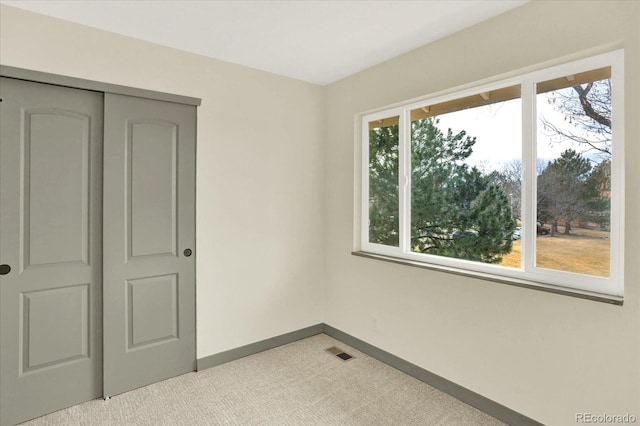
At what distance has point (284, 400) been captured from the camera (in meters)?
2.43

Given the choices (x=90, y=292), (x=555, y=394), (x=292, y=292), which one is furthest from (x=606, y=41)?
(x=90, y=292)

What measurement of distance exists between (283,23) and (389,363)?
2.77 m

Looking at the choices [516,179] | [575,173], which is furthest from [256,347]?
[575,173]

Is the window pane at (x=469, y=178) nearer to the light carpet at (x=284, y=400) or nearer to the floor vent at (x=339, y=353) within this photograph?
the light carpet at (x=284, y=400)

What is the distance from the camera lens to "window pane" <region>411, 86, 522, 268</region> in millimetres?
2301

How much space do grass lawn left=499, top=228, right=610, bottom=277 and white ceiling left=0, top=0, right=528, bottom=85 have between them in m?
1.44

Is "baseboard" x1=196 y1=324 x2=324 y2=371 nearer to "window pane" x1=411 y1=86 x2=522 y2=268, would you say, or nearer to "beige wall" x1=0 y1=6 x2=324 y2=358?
"beige wall" x1=0 y1=6 x2=324 y2=358

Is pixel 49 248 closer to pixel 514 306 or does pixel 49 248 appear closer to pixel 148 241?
pixel 148 241

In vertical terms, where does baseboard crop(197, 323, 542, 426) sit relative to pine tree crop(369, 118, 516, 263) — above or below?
below

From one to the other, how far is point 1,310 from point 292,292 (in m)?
2.16

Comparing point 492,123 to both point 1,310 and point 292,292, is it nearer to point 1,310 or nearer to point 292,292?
point 292,292

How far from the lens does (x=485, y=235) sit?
2.43 m

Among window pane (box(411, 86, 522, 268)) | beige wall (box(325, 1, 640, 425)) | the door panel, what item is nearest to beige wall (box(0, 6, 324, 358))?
the door panel

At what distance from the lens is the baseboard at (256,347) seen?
2.89 meters
